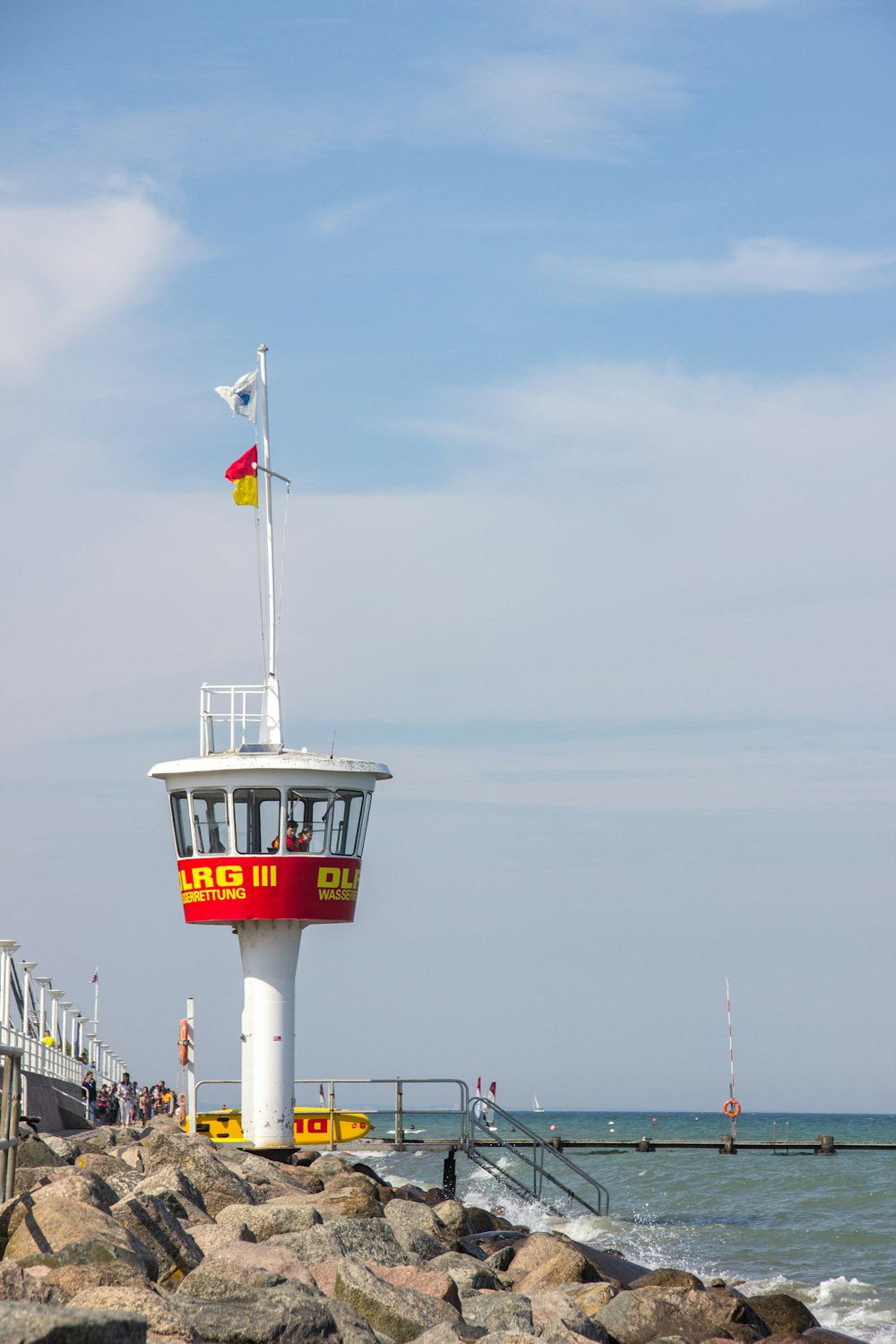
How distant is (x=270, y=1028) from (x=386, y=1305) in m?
11.5

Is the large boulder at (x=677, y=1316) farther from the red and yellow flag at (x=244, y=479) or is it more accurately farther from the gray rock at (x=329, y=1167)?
the red and yellow flag at (x=244, y=479)

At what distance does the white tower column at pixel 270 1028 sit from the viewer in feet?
75.2

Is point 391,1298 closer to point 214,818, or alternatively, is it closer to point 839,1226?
point 214,818

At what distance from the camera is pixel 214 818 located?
23141mm

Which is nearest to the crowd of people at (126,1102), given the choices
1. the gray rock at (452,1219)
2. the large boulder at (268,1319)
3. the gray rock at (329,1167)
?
the gray rock at (329,1167)

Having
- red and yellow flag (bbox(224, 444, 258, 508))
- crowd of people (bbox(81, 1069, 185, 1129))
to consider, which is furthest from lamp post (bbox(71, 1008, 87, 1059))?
red and yellow flag (bbox(224, 444, 258, 508))

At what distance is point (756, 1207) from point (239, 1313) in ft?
104

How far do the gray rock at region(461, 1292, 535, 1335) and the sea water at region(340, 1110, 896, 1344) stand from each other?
318 inches

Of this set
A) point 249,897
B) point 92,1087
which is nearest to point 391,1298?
point 249,897

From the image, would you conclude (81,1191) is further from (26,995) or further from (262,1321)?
(26,995)

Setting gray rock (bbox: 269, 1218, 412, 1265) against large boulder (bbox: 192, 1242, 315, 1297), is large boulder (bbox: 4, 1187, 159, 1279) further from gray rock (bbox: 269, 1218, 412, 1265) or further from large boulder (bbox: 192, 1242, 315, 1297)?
gray rock (bbox: 269, 1218, 412, 1265)

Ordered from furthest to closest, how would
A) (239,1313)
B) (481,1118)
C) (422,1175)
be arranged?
(422,1175) → (481,1118) → (239,1313)

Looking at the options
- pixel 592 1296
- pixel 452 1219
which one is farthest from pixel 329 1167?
pixel 592 1296

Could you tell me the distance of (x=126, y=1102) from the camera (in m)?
37.2
